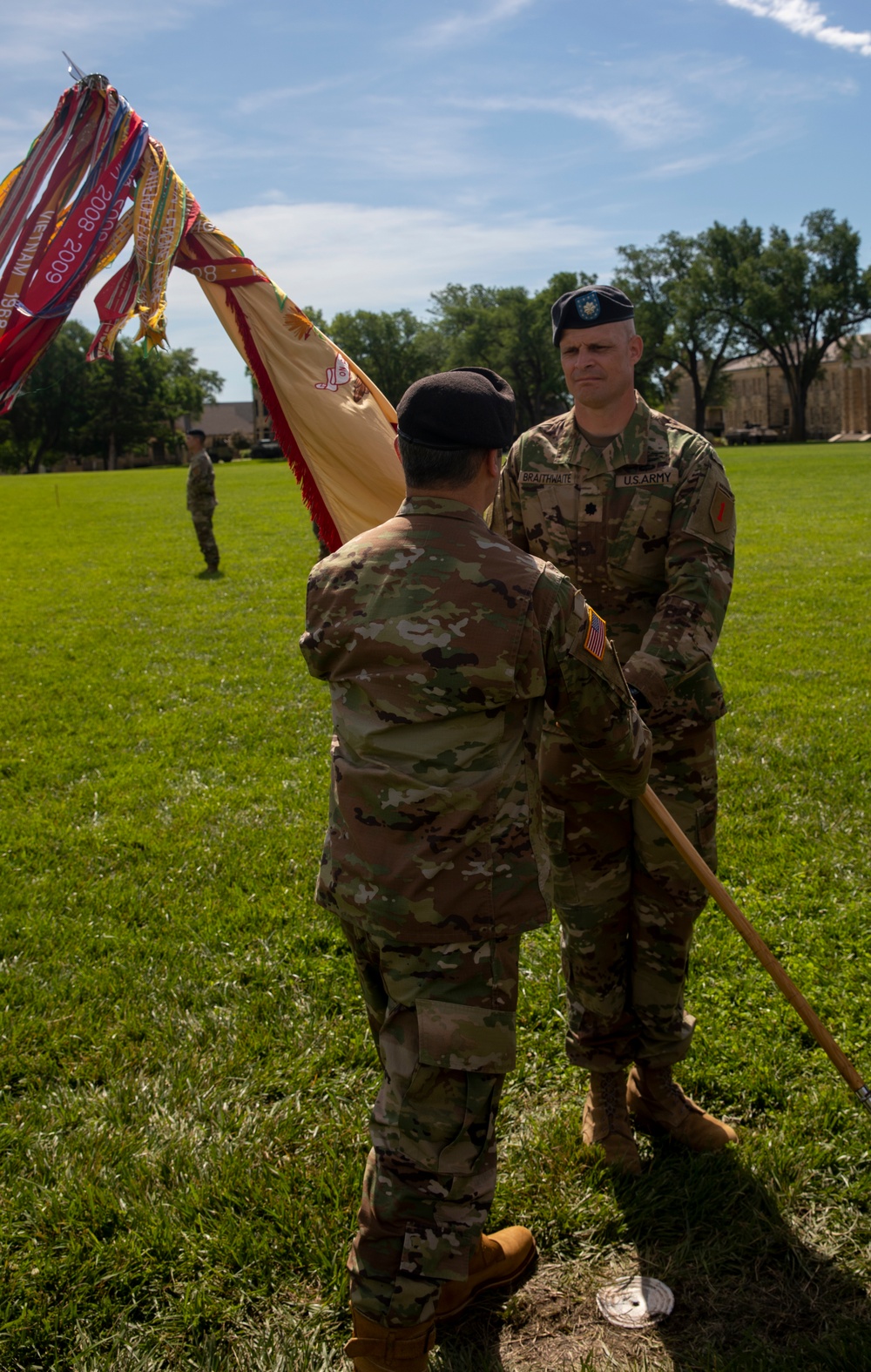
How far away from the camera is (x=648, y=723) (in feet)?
10.7

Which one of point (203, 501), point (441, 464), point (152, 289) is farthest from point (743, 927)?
point (203, 501)

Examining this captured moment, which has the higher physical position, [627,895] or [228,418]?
[228,418]

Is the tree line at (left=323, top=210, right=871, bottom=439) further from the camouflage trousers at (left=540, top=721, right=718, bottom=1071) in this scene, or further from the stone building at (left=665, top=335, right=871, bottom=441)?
the camouflage trousers at (left=540, top=721, right=718, bottom=1071)

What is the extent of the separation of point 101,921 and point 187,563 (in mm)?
13904

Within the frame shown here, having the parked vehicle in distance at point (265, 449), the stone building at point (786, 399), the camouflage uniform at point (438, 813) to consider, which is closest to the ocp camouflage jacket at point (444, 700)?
the camouflage uniform at point (438, 813)

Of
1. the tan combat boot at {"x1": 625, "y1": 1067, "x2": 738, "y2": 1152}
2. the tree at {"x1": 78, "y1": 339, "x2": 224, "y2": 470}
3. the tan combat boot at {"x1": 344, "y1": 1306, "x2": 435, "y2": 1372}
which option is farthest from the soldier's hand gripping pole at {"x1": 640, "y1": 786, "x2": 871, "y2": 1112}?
the tree at {"x1": 78, "y1": 339, "x2": 224, "y2": 470}

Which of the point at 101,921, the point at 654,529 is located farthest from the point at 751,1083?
the point at 101,921

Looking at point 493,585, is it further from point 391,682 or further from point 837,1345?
point 837,1345

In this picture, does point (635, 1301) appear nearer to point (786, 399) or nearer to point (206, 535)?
point (206, 535)

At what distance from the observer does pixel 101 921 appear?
5008 mm

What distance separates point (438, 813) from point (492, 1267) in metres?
1.48

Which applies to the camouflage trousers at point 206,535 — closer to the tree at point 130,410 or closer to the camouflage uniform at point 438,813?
the camouflage uniform at point 438,813

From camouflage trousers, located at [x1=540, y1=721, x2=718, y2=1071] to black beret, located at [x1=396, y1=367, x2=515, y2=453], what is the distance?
1.30m

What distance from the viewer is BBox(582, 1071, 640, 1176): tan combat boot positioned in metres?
3.41
